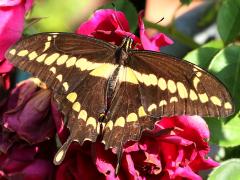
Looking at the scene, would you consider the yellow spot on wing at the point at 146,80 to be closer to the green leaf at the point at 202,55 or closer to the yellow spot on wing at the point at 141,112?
the yellow spot on wing at the point at 141,112

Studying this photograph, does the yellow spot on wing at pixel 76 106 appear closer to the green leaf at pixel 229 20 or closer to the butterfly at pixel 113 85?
the butterfly at pixel 113 85

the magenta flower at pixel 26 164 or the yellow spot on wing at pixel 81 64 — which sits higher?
the yellow spot on wing at pixel 81 64

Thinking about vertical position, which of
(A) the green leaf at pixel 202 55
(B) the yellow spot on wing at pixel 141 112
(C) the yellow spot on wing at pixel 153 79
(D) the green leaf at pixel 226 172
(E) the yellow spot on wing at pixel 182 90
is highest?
(C) the yellow spot on wing at pixel 153 79

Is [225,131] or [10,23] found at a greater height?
[10,23]

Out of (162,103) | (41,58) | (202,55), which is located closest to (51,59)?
(41,58)

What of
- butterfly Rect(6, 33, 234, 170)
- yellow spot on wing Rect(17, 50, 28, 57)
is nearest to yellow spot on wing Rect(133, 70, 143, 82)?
butterfly Rect(6, 33, 234, 170)

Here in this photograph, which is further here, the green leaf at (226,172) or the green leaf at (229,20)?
the green leaf at (229,20)

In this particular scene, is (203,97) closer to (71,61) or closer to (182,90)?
(182,90)

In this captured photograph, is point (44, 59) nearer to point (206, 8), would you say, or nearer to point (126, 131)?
point (126, 131)

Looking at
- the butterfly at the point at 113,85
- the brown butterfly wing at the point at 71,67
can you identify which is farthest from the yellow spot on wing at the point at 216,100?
the brown butterfly wing at the point at 71,67
